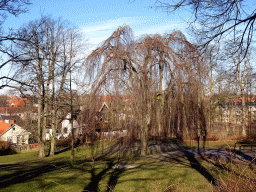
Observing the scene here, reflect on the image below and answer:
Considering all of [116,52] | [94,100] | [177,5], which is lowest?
[94,100]

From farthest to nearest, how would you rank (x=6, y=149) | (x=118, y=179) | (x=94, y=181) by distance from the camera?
(x=6, y=149) → (x=118, y=179) → (x=94, y=181)

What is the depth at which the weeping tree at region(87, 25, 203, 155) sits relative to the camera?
1113 centimetres

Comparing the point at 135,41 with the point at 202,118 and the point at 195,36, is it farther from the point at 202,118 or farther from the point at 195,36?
the point at 195,36

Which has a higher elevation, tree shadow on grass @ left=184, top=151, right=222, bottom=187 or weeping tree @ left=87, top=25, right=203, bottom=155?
weeping tree @ left=87, top=25, right=203, bottom=155

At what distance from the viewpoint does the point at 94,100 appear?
11.6 meters

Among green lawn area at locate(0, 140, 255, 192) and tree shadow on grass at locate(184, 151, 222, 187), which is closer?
tree shadow on grass at locate(184, 151, 222, 187)

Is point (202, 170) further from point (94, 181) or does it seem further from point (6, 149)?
point (6, 149)

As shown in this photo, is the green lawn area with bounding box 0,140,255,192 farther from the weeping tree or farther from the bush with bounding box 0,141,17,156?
the bush with bounding box 0,141,17,156

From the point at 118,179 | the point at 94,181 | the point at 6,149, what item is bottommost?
the point at 6,149

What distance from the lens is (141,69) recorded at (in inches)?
467

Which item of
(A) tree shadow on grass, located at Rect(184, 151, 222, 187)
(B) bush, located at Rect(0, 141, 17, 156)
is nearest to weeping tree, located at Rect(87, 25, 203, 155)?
(A) tree shadow on grass, located at Rect(184, 151, 222, 187)

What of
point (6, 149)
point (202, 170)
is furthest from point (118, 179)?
point (6, 149)

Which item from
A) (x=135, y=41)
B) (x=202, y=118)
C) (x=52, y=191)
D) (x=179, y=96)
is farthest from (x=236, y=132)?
(x=52, y=191)

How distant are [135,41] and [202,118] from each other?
19.2 ft
